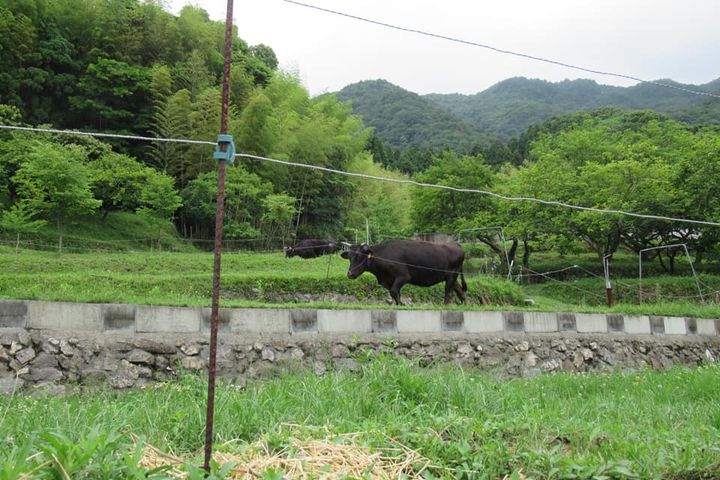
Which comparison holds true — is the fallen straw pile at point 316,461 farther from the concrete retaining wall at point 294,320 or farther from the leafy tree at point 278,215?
the leafy tree at point 278,215

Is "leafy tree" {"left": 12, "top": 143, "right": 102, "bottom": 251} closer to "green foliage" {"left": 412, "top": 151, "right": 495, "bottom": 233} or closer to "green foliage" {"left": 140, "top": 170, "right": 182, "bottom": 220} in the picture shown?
"green foliage" {"left": 140, "top": 170, "right": 182, "bottom": 220}

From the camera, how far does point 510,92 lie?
301 ft

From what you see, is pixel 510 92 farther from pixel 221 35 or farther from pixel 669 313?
pixel 669 313

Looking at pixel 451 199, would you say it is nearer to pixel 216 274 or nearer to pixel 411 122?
pixel 216 274

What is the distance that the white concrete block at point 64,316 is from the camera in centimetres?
570

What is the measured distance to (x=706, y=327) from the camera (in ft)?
38.2

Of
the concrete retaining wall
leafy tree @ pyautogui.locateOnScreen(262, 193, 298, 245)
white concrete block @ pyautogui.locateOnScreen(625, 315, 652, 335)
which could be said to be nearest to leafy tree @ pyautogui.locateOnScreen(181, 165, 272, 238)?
leafy tree @ pyautogui.locateOnScreen(262, 193, 298, 245)

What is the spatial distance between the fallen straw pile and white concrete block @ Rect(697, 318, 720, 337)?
11.2 meters

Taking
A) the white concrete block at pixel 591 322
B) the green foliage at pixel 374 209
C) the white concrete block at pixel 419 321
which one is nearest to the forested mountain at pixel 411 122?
the green foliage at pixel 374 209

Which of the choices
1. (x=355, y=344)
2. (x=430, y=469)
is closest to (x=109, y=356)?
(x=355, y=344)

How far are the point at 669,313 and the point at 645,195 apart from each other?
11.6 meters

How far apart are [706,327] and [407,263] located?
6262mm

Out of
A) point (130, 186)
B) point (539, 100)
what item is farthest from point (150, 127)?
point (539, 100)

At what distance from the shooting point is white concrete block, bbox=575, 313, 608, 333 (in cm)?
969
